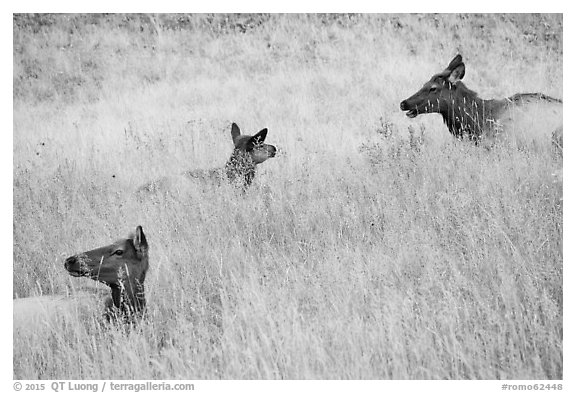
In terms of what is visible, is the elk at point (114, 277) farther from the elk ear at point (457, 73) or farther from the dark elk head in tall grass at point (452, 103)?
the elk ear at point (457, 73)

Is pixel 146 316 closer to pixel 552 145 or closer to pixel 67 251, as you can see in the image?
pixel 67 251

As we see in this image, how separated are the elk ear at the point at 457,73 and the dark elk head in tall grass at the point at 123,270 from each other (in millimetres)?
5226

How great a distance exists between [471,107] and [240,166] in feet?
10.8

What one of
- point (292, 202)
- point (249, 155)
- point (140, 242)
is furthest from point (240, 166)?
point (140, 242)

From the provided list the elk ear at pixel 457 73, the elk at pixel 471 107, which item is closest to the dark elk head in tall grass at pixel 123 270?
the elk at pixel 471 107

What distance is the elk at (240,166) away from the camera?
28.1 ft

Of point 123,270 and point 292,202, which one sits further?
point 292,202

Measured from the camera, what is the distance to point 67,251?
281 inches

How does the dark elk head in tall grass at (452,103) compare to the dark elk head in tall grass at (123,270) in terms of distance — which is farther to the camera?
the dark elk head in tall grass at (452,103)

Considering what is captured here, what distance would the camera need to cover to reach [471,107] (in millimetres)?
9438

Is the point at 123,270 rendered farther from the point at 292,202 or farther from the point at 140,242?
the point at 292,202

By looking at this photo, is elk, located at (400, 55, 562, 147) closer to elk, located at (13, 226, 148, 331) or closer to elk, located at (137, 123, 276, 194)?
elk, located at (137, 123, 276, 194)

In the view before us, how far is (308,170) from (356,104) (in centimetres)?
340
